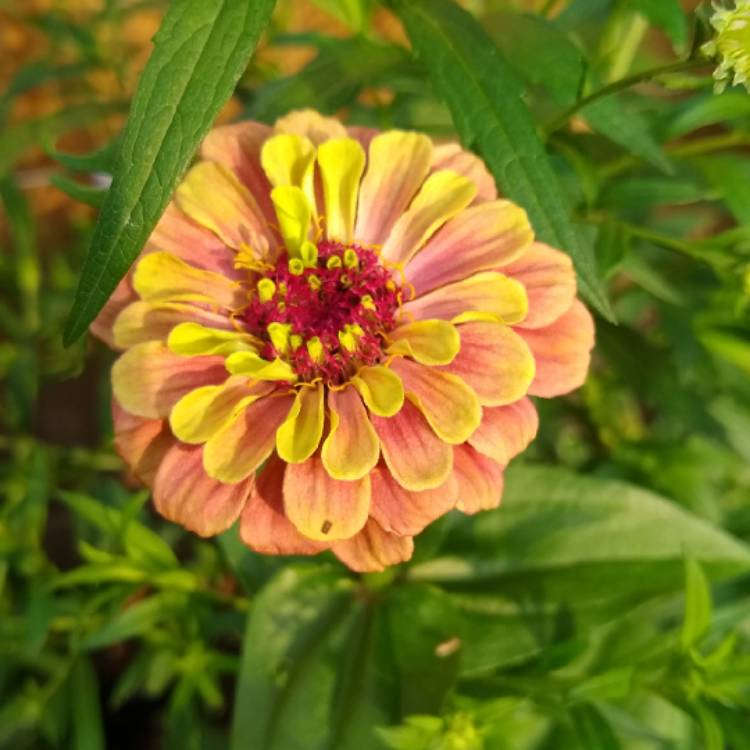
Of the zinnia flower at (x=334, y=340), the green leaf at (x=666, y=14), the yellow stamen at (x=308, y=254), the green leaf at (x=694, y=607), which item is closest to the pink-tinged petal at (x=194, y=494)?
the zinnia flower at (x=334, y=340)

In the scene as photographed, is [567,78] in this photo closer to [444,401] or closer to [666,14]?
[666,14]

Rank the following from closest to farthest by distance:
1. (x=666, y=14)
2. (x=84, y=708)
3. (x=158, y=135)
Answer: (x=158, y=135)
(x=666, y=14)
(x=84, y=708)

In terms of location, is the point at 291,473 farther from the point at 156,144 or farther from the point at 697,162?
the point at 697,162

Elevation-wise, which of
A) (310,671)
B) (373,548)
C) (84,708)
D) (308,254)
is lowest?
(84,708)

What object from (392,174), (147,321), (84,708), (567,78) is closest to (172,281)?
(147,321)

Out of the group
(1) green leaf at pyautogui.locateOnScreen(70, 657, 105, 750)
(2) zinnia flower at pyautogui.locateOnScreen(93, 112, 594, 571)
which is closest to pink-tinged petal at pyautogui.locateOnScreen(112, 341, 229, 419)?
(2) zinnia flower at pyautogui.locateOnScreen(93, 112, 594, 571)

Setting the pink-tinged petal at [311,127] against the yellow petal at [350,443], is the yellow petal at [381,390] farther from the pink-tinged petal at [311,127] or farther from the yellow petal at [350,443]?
the pink-tinged petal at [311,127]

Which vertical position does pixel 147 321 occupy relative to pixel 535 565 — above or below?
above
